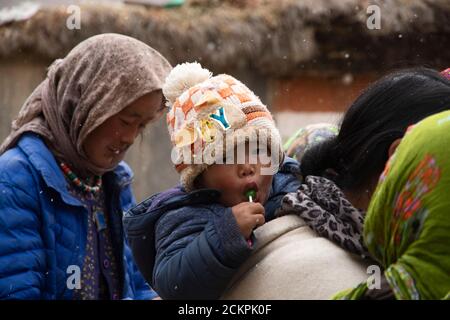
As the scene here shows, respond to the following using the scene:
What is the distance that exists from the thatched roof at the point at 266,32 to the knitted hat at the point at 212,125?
5.64 m

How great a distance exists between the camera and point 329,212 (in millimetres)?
2260

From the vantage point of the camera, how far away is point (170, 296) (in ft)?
7.54

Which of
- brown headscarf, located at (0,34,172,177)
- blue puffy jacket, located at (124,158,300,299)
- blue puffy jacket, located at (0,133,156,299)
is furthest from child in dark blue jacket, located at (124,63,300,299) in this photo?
brown headscarf, located at (0,34,172,177)

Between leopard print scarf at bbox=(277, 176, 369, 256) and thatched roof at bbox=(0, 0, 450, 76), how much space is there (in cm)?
597

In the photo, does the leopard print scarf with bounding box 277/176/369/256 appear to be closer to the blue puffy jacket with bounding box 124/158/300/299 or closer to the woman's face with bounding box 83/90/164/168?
the blue puffy jacket with bounding box 124/158/300/299

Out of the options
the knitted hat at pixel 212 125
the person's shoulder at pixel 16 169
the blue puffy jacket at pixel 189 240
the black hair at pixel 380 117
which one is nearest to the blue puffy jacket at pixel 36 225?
the person's shoulder at pixel 16 169

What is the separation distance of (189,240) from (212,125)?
350 mm

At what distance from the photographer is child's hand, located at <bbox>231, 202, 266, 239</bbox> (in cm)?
225

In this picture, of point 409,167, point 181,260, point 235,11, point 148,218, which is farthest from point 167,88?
point 235,11

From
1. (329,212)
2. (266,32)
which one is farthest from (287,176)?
(266,32)

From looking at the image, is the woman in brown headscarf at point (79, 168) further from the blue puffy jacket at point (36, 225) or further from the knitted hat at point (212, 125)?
the knitted hat at point (212, 125)

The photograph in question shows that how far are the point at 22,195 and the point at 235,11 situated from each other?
216 inches

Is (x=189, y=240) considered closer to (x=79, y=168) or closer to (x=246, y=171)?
(x=246, y=171)

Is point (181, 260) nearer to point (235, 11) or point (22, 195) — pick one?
point (22, 195)
